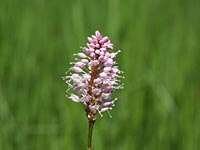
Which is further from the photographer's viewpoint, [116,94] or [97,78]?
[116,94]

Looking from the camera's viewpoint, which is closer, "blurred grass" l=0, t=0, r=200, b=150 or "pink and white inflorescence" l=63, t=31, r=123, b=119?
"pink and white inflorescence" l=63, t=31, r=123, b=119

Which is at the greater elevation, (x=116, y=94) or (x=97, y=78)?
(x=116, y=94)

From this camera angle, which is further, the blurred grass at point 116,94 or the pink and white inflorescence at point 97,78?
the blurred grass at point 116,94
